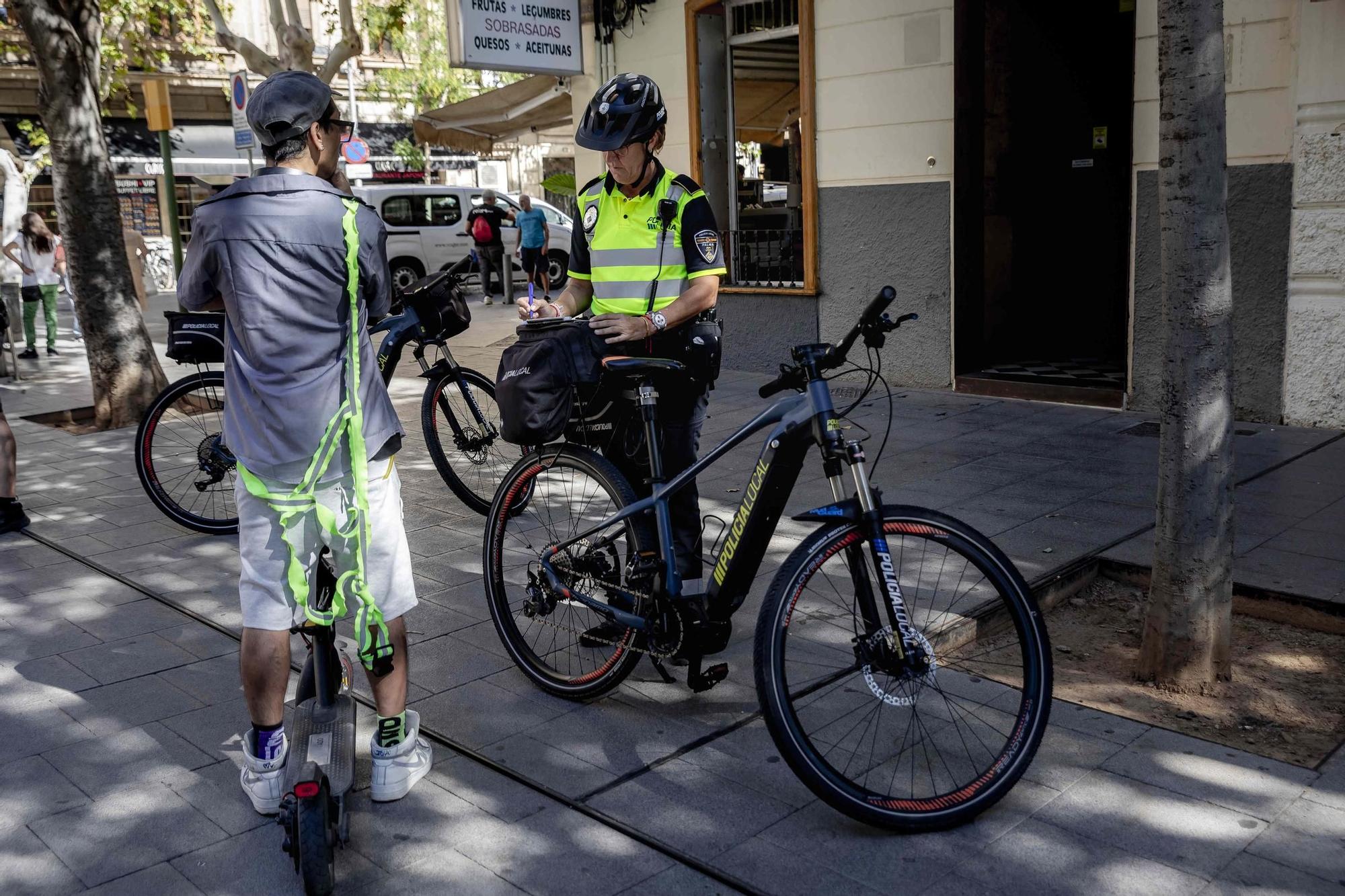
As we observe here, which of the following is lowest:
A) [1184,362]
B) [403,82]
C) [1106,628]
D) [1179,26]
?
[1106,628]

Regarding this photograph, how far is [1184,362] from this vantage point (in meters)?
3.81

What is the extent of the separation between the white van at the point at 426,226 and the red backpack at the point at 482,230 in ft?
3.96

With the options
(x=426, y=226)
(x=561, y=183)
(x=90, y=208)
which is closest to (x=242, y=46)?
(x=90, y=208)

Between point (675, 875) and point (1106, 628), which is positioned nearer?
point (675, 875)

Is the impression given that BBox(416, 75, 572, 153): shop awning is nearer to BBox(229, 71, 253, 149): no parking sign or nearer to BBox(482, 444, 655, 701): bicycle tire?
BBox(229, 71, 253, 149): no parking sign

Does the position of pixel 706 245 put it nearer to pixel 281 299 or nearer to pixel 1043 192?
pixel 281 299

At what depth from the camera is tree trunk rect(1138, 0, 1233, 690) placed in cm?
371

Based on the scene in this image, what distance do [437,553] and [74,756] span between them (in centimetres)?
217

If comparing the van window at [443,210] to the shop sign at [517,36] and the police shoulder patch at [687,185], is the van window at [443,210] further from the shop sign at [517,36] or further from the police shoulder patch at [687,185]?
the police shoulder patch at [687,185]

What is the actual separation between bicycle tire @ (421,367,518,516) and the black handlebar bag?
8.04 feet

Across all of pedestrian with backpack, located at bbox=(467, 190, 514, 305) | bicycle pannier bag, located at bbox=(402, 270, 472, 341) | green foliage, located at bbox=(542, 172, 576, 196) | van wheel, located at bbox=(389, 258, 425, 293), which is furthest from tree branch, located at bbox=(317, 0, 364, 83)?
van wheel, located at bbox=(389, 258, 425, 293)

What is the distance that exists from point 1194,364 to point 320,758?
2820mm

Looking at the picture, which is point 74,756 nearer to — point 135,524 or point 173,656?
point 173,656

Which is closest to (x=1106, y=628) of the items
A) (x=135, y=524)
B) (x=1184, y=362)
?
(x=1184, y=362)
